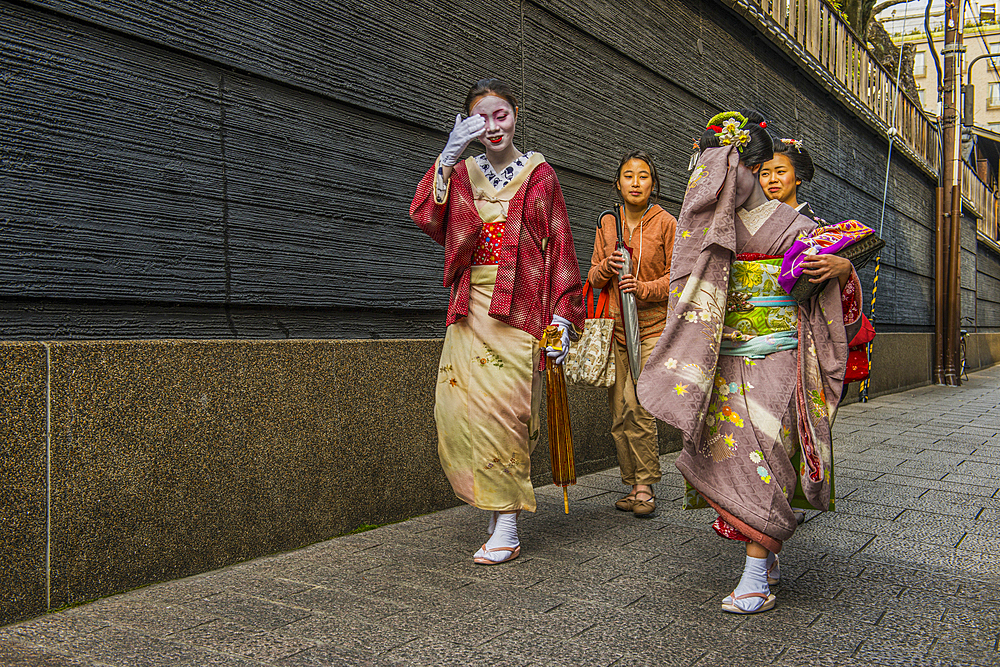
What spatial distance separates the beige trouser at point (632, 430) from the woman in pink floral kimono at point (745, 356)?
1.41 meters

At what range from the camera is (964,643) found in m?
2.49

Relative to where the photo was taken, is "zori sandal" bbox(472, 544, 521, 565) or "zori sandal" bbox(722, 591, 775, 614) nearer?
"zori sandal" bbox(722, 591, 775, 614)

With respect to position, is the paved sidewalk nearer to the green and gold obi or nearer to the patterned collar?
the green and gold obi

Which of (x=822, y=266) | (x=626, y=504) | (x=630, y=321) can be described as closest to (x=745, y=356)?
(x=822, y=266)

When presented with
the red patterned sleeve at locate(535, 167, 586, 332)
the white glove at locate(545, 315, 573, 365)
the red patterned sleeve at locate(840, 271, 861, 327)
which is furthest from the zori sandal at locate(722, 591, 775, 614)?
the red patterned sleeve at locate(535, 167, 586, 332)

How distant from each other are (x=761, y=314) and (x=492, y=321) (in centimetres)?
111

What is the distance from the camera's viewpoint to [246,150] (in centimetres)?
357

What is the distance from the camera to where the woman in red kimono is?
341 centimetres

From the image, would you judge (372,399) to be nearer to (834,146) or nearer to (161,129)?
(161,129)

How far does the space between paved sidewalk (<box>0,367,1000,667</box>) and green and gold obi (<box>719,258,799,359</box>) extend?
93 cm

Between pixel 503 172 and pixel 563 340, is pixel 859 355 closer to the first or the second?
pixel 563 340

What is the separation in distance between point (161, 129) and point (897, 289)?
13486mm

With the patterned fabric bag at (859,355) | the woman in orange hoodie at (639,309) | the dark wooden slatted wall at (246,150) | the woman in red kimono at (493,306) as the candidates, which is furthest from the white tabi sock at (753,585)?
the dark wooden slatted wall at (246,150)

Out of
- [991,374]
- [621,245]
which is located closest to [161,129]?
[621,245]
